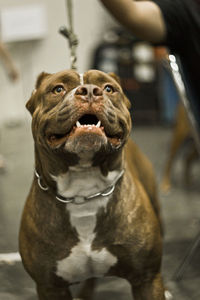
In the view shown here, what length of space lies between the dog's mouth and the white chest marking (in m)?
0.16

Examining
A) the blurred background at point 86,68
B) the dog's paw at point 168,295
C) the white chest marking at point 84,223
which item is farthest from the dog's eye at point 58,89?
the blurred background at point 86,68

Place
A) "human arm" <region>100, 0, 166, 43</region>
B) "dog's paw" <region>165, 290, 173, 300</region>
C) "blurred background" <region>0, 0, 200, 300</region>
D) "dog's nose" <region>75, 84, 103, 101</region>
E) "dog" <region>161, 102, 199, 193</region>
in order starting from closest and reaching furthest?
"dog's nose" <region>75, 84, 103, 101</region>
"human arm" <region>100, 0, 166, 43</region>
"dog's paw" <region>165, 290, 173, 300</region>
"dog" <region>161, 102, 199, 193</region>
"blurred background" <region>0, 0, 200, 300</region>

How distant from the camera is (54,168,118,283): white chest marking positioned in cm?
149

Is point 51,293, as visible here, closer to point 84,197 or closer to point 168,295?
point 84,197

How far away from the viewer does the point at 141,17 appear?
217cm

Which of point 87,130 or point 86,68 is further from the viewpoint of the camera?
point 86,68

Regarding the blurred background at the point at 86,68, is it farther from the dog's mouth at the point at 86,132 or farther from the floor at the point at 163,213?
the dog's mouth at the point at 86,132

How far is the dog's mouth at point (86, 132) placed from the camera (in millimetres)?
1306

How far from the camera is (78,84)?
1.42m

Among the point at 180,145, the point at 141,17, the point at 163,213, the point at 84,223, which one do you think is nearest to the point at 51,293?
the point at 84,223

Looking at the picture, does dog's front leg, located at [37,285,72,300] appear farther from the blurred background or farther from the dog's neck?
the blurred background

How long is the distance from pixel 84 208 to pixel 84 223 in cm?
5

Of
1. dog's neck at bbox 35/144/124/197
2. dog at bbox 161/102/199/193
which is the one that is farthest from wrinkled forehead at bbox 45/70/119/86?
dog at bbox 161/102/199/193

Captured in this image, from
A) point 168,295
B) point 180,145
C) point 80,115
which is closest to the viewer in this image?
point 80,115
